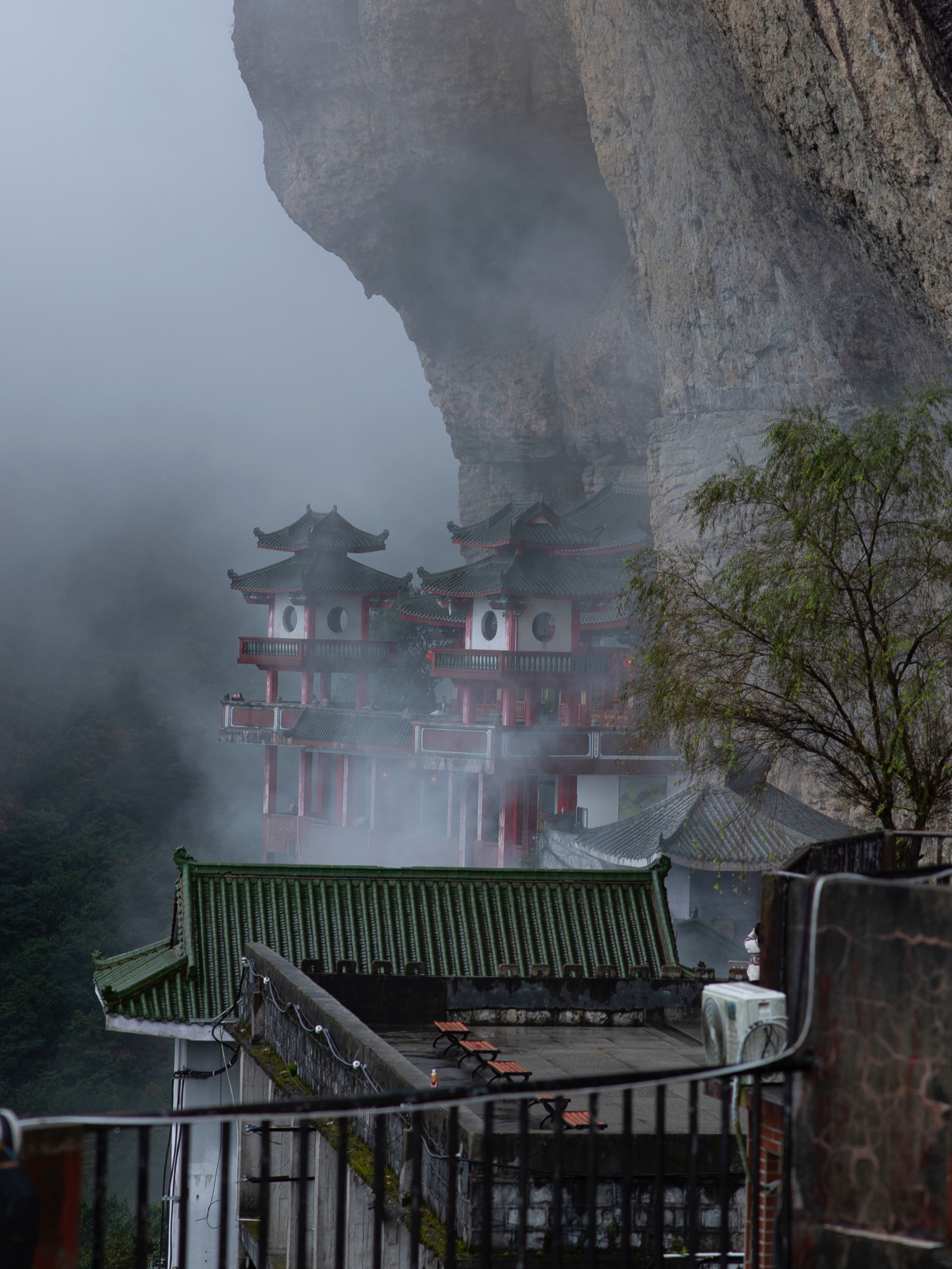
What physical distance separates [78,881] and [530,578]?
65.6 feet

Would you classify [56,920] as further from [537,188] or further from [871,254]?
[871,254]

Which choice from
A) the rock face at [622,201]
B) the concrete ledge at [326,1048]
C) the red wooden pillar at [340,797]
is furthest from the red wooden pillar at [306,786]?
the concrete ledge at [326,1048]

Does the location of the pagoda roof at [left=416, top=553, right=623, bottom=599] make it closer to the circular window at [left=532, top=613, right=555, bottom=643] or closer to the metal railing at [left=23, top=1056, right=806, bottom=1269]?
the circular window at [left=532, top=613, right=555, bottom=643]

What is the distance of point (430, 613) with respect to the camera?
35438 millimetres

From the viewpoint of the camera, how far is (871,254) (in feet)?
55.0

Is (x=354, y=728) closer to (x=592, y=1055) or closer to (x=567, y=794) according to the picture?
(x=567, y=794)

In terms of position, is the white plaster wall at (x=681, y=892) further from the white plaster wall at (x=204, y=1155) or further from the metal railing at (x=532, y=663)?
the white plaster wall at (x=204, y=1155)

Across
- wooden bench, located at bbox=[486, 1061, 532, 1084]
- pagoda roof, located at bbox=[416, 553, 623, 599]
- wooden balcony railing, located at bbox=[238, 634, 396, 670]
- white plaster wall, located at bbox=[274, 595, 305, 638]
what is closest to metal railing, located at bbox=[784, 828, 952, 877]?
wooden bench, located at bbox=[486, 1061, 532, 1084]

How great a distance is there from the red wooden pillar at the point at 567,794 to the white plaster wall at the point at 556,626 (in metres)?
3.52

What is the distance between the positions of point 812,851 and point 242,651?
33.3 meters

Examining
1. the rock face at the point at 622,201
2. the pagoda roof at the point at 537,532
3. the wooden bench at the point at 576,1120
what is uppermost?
the rock face at the point at 622,201

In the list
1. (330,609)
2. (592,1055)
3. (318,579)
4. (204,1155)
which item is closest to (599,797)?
(330,609)

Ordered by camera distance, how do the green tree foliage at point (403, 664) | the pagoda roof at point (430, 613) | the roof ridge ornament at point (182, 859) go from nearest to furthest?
1. the roof ridge ornament at point (182, 859)
2. the pagoda roof at point (430, 613)
3. the green tree foliage at point (403, 664)

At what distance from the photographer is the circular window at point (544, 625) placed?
3181cm
